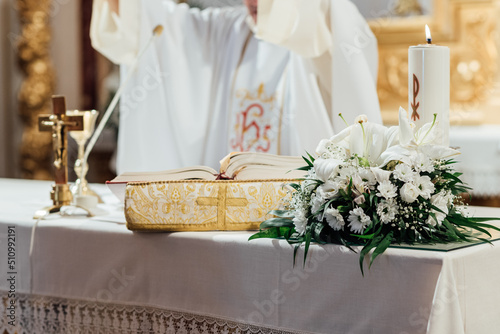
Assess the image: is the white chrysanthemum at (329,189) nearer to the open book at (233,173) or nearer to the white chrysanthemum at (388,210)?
the white chrysanthemum at (388,210)

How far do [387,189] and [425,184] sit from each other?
0.08 metres

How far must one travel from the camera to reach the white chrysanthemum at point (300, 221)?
158 centimetres

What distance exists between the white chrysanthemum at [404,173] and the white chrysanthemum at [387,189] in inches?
0.9

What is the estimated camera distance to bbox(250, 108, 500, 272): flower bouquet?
150cm

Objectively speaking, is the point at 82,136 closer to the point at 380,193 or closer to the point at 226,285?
the point at 226,285

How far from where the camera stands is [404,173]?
4.95 feet

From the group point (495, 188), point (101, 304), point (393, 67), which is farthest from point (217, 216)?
point (393, 67)

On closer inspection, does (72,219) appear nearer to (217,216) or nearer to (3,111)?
(217,216)

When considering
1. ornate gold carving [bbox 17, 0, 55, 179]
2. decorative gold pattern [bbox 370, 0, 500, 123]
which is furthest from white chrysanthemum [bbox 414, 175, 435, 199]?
ornate gold carving [bbox 17, 0, 55, 179]

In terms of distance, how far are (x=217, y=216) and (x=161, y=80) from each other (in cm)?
149

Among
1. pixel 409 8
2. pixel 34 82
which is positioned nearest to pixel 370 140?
pixel 409 8

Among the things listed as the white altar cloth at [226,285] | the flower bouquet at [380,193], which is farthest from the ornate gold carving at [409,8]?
the flower bouquet at [380,193]

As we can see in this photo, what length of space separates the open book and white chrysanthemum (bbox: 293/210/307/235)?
0.81 ft

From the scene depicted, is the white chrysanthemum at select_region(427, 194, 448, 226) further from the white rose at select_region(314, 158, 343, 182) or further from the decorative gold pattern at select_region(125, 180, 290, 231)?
the decorative gold pattern at select_region(125, 180, 290, 231)
